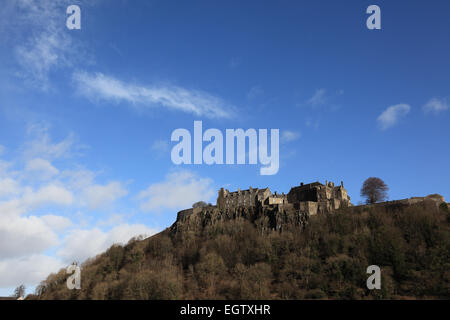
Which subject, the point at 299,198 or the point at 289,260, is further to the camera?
the point at 299,198

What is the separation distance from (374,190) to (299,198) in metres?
23.4

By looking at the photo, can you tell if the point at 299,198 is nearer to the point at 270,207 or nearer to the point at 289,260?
the point at 270,207

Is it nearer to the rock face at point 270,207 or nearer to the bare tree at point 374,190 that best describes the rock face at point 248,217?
the rock face at point 270,207

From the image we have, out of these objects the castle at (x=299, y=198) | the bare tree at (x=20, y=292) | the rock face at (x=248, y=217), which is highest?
the castle at (x=299, y=198)

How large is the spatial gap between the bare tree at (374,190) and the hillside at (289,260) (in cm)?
2050

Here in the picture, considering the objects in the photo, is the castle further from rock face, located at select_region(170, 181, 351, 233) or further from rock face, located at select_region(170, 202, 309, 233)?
rock face, located at select_region(170, 202, 309, 233)

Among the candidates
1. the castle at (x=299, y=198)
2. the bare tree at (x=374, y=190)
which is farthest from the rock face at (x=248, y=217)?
the bare tree at (x=374, y=190)

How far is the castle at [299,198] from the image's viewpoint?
270 ft

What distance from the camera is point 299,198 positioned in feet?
302

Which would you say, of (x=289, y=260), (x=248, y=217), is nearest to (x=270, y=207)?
(x=248, y=217)

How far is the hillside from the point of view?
5725cm

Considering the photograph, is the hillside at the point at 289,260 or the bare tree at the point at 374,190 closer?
the hillside at the point at 289,260

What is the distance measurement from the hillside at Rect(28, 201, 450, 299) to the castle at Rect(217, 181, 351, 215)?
3047 mm
